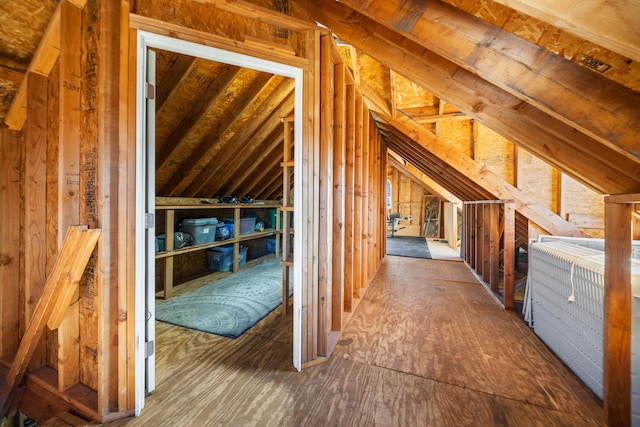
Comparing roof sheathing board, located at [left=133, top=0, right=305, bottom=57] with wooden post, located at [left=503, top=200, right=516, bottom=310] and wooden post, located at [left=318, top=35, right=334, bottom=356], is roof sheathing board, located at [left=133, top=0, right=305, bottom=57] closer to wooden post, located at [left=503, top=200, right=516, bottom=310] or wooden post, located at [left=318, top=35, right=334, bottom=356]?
wooden post, located at [left=318, top=35, right=334, bottom=356]

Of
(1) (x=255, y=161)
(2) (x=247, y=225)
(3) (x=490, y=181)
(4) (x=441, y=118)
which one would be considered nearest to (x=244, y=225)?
(2) (x=247, y=225)

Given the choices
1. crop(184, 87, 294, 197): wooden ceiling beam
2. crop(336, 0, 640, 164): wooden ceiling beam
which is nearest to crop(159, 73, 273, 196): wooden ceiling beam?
crop(184, 87, 294, 197): wooden ceiling beam

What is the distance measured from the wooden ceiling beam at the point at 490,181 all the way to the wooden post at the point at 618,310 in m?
1.88

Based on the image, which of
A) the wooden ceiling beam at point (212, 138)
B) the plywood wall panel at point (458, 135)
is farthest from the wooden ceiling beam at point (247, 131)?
the plywood wall panel at point (458, 135)

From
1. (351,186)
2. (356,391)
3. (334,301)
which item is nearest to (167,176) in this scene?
(351,186)

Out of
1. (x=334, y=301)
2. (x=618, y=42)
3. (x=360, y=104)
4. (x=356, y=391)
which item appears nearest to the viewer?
(x=618, y=42)

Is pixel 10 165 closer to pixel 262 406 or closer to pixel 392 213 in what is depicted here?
pixel 262 406

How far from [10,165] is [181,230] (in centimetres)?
206

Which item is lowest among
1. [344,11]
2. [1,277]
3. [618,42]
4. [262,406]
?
[262,406]

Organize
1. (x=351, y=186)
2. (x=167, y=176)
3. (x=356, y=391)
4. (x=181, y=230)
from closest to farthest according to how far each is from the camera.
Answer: (x=356, y=391), (x=351, y=186), (x=167, y=176), (x=181, y=230)

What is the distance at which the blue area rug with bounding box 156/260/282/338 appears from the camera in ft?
8.03

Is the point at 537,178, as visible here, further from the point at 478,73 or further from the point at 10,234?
the point at 10,234

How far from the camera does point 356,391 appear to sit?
156cm

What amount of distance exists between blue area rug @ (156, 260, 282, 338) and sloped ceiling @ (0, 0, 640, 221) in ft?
6.04
